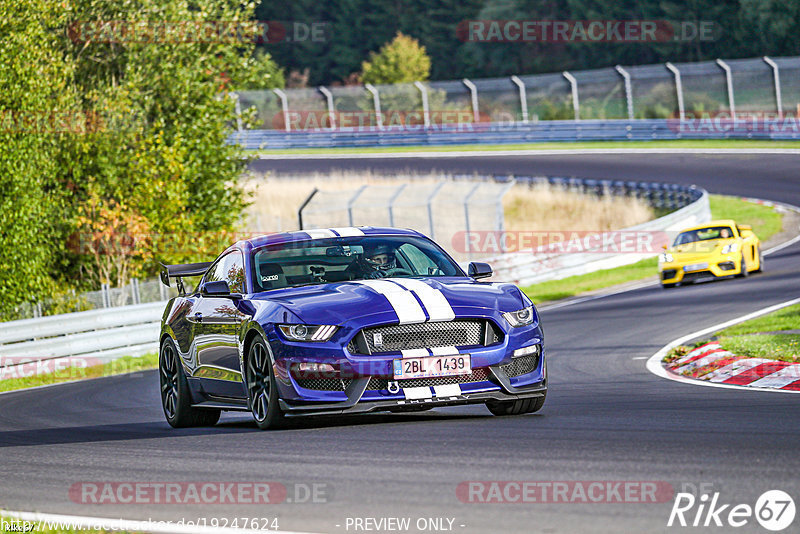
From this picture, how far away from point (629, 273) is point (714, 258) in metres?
4.14

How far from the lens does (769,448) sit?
7.07 metres

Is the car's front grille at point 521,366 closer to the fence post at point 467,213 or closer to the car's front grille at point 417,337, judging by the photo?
the car's front grille at point 417,337

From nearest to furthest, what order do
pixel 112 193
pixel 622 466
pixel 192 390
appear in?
pixel 622 466, pixel 192 390, pixel 112 193

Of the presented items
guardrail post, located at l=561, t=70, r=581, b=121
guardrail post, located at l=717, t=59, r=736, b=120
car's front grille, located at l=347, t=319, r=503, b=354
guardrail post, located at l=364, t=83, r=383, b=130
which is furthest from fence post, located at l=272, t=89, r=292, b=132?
car's front grille, located at l=347, t=319, r=503, b=354

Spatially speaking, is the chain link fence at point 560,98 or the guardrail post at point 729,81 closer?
the guardrail post at point 729,81

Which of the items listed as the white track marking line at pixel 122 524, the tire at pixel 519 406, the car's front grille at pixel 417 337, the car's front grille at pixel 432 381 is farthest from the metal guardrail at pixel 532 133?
the white track marking line at pixel 122 524

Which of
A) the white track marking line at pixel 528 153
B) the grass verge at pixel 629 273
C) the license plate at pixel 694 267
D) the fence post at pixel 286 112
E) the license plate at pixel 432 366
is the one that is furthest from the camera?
the fence post at pixel 286 112

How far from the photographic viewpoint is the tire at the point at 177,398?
36.0ft

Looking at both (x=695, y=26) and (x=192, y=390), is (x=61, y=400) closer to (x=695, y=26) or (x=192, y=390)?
(x=192, y=390)

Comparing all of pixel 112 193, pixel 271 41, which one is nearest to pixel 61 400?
pixel 112 193

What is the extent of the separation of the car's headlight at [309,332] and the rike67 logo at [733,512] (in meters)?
3.50

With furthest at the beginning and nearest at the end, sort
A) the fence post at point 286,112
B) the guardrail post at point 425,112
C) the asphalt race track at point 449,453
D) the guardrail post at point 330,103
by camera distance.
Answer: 1. the fence post at point 286,112
2. the guardrail post at point 425,112
3. the guardrail post at point 330,103
4. the asphalt race track at point 449,453

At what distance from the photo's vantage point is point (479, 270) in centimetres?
1038

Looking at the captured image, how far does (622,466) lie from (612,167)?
133 feet
